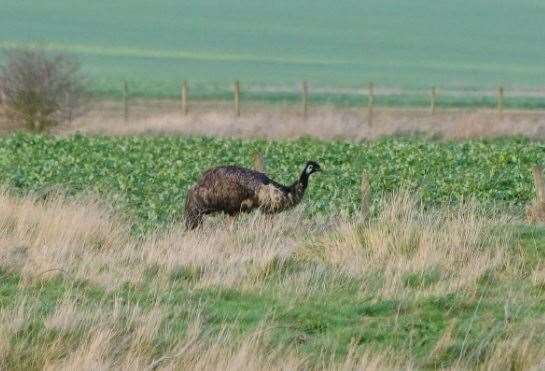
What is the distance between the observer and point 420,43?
4488 inches

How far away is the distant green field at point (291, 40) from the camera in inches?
3942

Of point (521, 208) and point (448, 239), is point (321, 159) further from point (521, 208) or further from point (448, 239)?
point (448, 239)

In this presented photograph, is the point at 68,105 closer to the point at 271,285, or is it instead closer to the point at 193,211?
the point at 193,211

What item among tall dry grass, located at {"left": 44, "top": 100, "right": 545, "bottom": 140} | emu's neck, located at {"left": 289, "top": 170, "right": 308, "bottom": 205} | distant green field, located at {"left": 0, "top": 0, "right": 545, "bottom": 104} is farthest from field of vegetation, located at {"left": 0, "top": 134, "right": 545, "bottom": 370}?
distant green field, located at {"left": 0, "top": 0, "right": 545, "bottom": 104}

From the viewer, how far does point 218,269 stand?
12859mm

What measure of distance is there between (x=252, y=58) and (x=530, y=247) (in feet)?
318

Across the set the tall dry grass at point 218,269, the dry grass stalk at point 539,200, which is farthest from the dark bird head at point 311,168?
the dry grass stalk at point 539,200

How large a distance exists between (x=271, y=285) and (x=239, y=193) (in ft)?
12.8

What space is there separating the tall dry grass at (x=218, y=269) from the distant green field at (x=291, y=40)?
238 ft

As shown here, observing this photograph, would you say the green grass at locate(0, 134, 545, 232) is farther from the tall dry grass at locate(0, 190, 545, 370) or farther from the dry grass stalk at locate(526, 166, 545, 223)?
the dry grass stalk at locate(526, 166, 545, 223)

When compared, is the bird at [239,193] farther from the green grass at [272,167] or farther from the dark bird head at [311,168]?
the green grass at [272,167]

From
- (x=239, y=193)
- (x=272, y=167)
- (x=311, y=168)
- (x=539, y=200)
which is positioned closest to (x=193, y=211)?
(x=239, y=193)

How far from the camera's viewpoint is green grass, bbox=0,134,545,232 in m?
20.5

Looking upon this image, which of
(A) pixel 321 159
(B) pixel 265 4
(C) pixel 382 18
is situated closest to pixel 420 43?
(C) pixel 382 18
